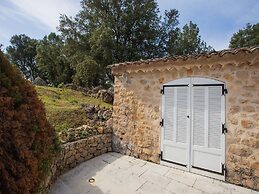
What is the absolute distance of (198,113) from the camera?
18.8 ft

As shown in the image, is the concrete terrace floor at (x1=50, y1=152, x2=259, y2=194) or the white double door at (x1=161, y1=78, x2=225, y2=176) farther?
the white double door at (x1=161, y1=78, x2=225, y2=176)

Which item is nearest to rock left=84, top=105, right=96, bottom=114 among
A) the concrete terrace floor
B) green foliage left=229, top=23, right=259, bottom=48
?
the concrete terrace floor

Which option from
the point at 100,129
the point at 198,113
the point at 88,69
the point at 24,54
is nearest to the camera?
the point at 198,113

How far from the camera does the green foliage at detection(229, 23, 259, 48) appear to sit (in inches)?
954

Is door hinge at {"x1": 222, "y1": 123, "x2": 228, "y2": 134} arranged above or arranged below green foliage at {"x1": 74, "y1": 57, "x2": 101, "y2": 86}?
below

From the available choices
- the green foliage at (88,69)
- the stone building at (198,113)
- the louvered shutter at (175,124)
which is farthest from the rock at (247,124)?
the green foliage at (88,69)

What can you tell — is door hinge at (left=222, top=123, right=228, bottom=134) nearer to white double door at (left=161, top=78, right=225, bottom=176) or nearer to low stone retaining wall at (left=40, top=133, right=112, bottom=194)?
white double door at (left=161, top=78, right=225, bottom=176)

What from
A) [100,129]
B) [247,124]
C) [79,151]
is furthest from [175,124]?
[79,151]

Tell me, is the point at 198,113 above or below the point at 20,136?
above

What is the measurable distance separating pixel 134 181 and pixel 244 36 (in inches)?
1036

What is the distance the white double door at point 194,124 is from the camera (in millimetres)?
5395

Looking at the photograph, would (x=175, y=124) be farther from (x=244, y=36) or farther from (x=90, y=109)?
(x=244, y=36)

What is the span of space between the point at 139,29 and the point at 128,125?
15.8 meters

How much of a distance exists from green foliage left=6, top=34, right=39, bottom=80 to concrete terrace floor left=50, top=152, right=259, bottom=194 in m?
37.3
